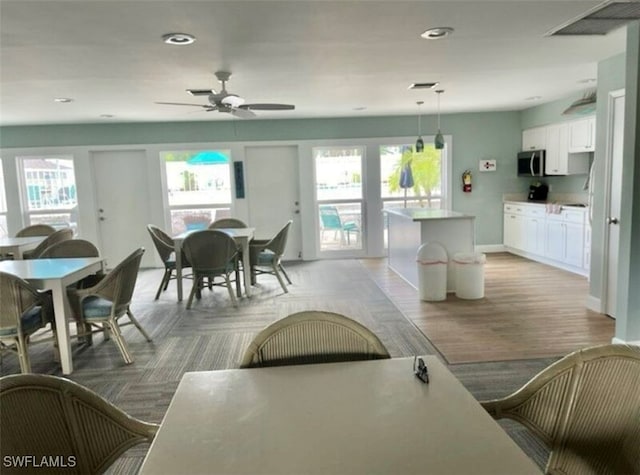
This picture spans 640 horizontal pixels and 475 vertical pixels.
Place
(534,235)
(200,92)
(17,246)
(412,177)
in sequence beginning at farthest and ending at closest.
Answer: (412,177) < (534,235) < (17,246) < (200,92)

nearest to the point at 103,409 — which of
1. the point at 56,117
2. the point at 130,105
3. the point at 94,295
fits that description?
the point at 94,295

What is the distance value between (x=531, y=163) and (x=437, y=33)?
A: 450 cm

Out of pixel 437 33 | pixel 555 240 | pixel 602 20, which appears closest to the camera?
pixel 602 20

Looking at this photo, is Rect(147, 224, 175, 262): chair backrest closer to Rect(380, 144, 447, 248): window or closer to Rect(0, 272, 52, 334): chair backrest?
Rect(0, 272, 52, 334): chair backrest

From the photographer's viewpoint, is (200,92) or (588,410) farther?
(200,92)

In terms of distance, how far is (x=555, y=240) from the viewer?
19.8ft

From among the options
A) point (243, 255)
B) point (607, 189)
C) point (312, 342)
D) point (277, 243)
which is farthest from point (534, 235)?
point (312, 342)

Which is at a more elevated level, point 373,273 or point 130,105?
point 130,105

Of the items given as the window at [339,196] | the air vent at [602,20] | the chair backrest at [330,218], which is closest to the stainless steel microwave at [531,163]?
the window at [339,196]

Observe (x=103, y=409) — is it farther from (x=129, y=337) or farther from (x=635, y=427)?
(x=129, y=337)

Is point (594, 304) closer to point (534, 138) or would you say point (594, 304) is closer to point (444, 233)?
point (444, 233)

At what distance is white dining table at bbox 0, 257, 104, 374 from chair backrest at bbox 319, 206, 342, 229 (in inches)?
176

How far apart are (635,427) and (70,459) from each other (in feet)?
5.45

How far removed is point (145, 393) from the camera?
2842 millimetres
